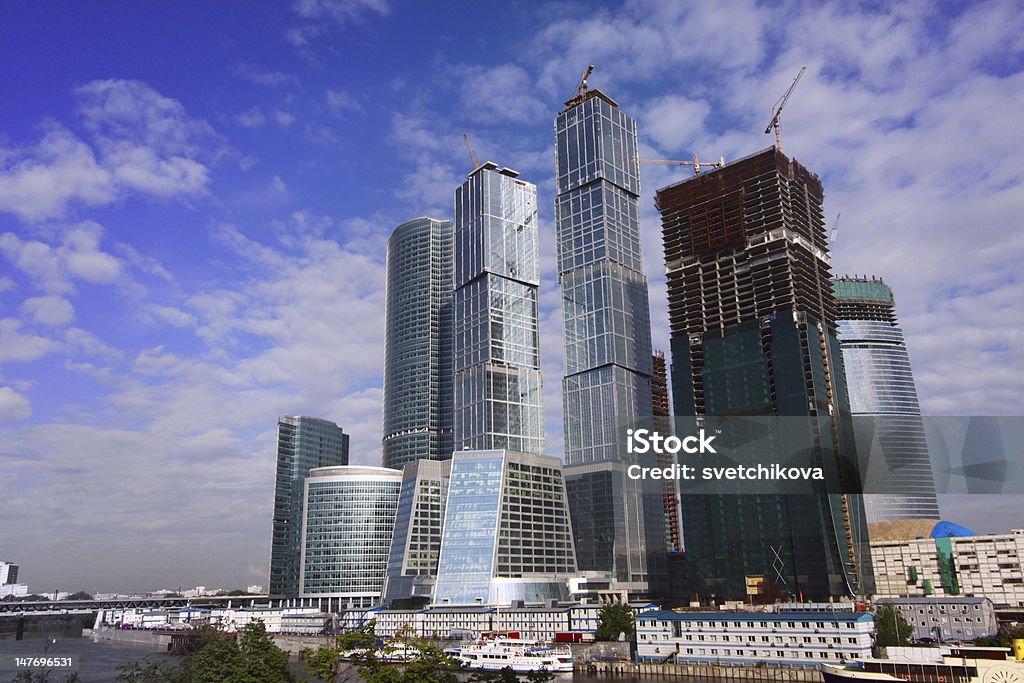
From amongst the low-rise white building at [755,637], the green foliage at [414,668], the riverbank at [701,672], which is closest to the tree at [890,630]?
the low-rise white building at [755,637]

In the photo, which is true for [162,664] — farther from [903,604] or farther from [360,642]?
[903,604]

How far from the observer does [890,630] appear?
145 m

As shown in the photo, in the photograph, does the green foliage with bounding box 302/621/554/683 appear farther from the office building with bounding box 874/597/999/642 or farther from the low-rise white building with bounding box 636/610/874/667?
the office building with bounding box 874/597/999/642

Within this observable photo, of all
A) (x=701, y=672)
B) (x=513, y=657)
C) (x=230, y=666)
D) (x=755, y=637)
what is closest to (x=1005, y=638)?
(x=755, y=637)

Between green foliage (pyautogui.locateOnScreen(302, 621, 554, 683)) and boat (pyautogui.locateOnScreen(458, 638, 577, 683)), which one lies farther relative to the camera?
boat (pyautogui.locateOnScreen(458, 638, 577, 683))

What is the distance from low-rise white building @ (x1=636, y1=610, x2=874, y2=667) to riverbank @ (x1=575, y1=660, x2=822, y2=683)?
4.49 ft

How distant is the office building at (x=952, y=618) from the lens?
17438 cm

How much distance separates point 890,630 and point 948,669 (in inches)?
2070

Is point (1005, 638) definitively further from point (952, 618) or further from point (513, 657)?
point (513, 657)

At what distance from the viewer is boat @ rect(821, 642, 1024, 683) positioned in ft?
293

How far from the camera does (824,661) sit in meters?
122

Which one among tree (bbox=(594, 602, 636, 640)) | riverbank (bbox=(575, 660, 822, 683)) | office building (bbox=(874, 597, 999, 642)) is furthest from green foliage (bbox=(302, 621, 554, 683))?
office building (bbox=(874, 597, 999, 642))

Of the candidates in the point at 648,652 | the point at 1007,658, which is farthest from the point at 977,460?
the point at 648,652

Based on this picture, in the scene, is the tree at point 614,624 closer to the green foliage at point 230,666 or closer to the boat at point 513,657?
the boat at point 513,657
